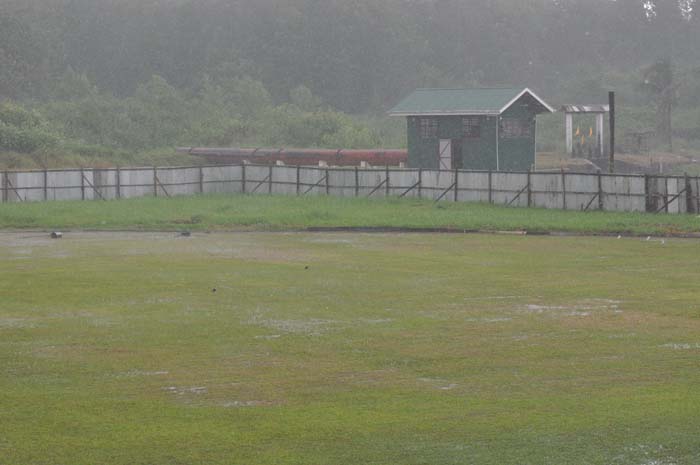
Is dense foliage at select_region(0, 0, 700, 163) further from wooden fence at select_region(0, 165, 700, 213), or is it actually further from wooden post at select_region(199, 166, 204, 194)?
wooden post at select_region(199, 166, 204, 194)

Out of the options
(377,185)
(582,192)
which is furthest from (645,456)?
(377,185)

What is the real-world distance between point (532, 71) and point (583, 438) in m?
131

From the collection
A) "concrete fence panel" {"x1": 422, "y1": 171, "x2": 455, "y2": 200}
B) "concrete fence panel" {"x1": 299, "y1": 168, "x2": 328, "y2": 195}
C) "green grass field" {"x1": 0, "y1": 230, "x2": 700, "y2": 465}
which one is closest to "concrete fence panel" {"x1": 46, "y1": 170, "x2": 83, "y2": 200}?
"concrete fence panel" {"x1": 299, "y1": 168, "x2": 328, "y2": 195}

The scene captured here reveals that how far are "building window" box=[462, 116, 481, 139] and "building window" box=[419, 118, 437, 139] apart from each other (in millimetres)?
1817

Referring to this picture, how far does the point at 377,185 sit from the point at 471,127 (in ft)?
35.4

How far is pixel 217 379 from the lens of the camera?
1714cm

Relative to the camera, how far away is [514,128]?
64.1 metres

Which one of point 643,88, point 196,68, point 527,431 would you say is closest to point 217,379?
point 527,431

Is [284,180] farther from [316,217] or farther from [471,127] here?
[316,217]

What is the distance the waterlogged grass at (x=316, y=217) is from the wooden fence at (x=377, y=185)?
139 cm

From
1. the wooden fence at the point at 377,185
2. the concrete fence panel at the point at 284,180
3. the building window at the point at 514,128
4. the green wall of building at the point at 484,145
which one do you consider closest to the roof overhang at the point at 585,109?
the green wall of building at the point at 484,145

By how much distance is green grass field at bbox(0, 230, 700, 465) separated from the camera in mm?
13383

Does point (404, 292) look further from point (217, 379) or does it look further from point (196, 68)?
point (196, 68)

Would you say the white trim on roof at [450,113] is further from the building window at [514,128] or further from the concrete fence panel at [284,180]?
the concrete fence panel at [284,180]
